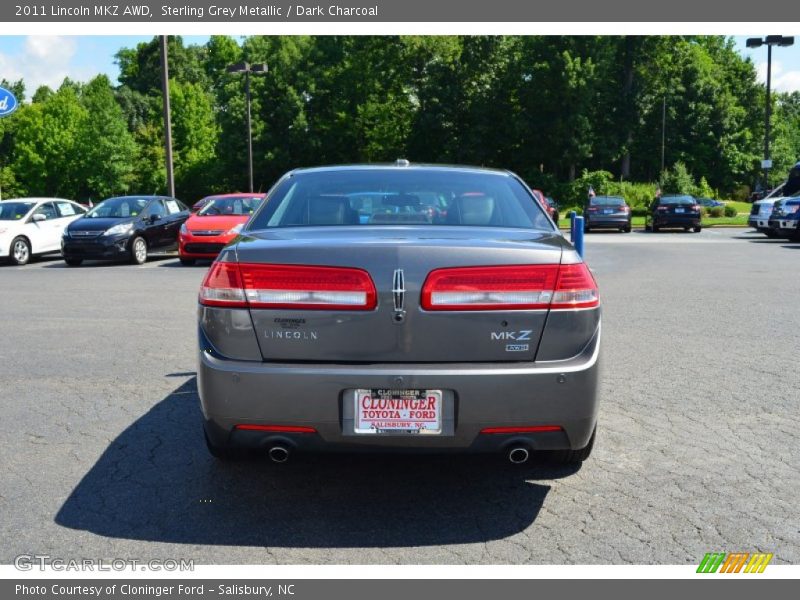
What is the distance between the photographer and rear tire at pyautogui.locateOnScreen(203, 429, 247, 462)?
13.2 ft

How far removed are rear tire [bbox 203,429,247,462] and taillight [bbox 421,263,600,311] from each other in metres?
1.19

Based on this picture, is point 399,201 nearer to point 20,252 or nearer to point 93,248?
point 93,248

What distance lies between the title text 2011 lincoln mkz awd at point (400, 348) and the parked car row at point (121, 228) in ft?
44.2

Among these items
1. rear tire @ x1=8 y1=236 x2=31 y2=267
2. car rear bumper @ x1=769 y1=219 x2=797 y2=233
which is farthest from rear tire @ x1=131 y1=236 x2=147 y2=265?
car rear bumper @ x1=769 y1=219 x2=797 y2=233

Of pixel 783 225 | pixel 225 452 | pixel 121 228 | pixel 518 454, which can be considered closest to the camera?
pixel 518 454

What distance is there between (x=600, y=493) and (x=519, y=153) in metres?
65.1

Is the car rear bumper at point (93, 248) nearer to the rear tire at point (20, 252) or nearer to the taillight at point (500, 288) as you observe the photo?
the rear tire at point (20, 252)

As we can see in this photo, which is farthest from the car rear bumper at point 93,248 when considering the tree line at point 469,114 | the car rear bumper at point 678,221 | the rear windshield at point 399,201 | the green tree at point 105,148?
the green tree at point 105,148

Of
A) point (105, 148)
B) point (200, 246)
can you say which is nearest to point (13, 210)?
point (200, 246)

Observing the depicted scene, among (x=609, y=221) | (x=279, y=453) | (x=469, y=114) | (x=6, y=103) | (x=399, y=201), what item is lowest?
(x=609, y=221)

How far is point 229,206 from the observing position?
62.8 ft

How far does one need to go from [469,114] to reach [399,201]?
63964mm
